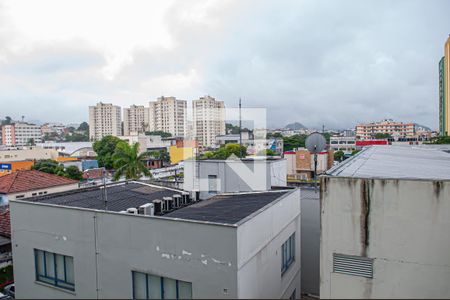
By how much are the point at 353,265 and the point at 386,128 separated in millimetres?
145626

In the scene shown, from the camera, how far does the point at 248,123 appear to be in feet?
63.4

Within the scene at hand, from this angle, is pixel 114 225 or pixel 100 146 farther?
pixel 100 146

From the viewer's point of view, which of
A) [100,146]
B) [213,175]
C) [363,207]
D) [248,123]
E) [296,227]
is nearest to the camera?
[363,207]

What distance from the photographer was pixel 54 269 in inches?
366

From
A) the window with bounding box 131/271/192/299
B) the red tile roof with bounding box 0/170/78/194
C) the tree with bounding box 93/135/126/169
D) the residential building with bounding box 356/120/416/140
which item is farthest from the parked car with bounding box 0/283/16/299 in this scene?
the residential building with bounding box 356/120/416/140

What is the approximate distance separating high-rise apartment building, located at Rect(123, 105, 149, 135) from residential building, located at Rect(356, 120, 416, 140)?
89.8m

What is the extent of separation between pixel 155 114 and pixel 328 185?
136830 mm

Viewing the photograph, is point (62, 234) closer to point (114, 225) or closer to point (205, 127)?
point (114, 225)

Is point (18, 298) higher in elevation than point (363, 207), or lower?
lower

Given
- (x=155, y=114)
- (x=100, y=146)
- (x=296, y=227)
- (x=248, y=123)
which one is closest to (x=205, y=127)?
(x=155, y=114)

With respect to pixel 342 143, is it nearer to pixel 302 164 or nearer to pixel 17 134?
pixel 302 164

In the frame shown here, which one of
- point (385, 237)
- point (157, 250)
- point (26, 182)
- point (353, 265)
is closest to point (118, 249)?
point (157, 250)

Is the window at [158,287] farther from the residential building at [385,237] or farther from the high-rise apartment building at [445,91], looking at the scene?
the high-rise apartment building at [445,91]

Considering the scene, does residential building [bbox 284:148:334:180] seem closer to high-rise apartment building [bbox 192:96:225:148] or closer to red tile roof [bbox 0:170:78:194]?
red tile roof [bbox 0:170:78:194]
